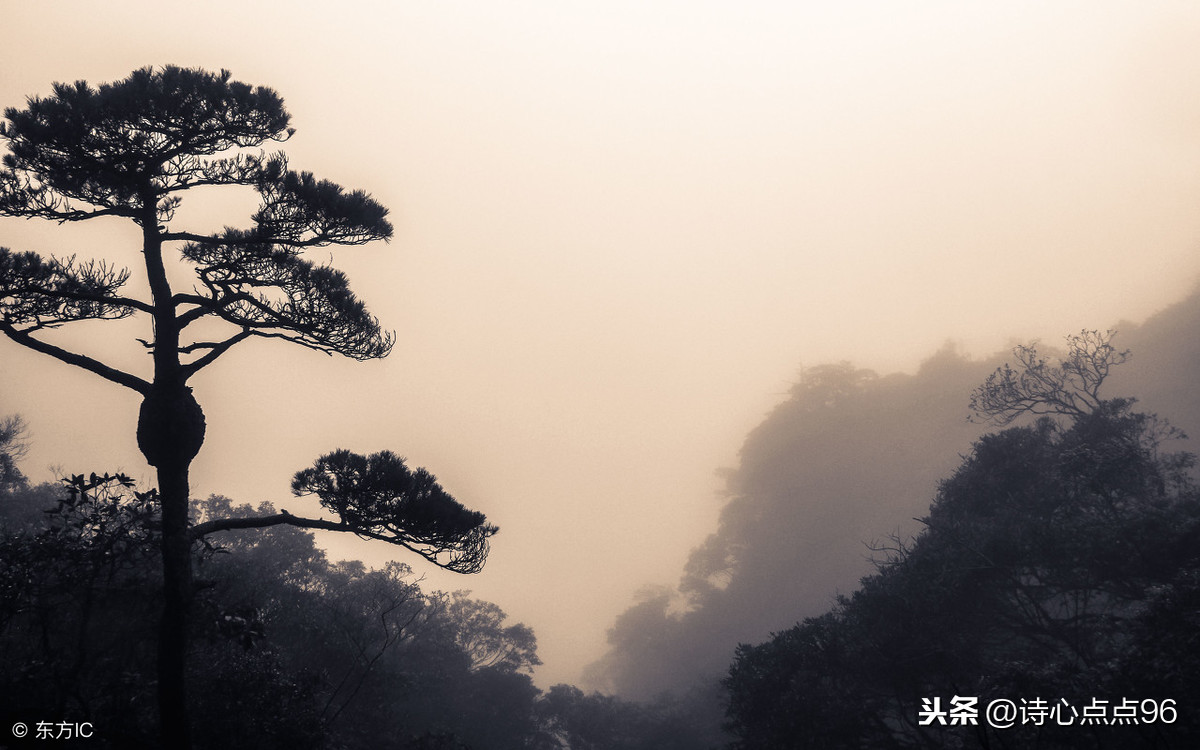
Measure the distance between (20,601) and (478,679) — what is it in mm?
34446

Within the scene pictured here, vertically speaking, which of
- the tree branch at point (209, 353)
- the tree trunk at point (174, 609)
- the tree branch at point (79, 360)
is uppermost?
the tree branch at point (209, 353)

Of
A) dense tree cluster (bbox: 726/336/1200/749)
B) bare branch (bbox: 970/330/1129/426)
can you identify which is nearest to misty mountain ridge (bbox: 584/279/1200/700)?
bare branch (bbox: 970/330/1129/426)

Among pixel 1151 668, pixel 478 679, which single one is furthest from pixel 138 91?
pixel 478 679

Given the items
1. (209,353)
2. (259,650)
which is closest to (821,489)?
(259,650)

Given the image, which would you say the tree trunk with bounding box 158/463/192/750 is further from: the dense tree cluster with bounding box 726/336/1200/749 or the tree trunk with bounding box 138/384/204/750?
the dense tree cluster with bounding box 726/336/1200/749

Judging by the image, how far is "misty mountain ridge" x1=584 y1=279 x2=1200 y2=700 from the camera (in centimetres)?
5297

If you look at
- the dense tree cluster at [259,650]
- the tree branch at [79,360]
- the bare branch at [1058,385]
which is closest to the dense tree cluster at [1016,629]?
the bare branch at [1058,385]

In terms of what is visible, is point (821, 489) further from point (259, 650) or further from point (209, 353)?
point (209, 353)

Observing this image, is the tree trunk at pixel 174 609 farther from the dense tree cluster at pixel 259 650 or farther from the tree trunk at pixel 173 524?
the dense tree cluster at pixel 259 650

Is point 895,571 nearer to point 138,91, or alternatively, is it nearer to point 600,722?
point 138,91

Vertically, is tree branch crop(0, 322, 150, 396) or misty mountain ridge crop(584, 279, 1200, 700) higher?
misty mountain ridge crop(584, 279, 1200, 700)

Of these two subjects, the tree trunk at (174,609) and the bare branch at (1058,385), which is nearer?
the tree trunk at (174,609)

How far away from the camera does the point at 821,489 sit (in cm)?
6241

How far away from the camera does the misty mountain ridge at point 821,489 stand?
52969 millimetres
